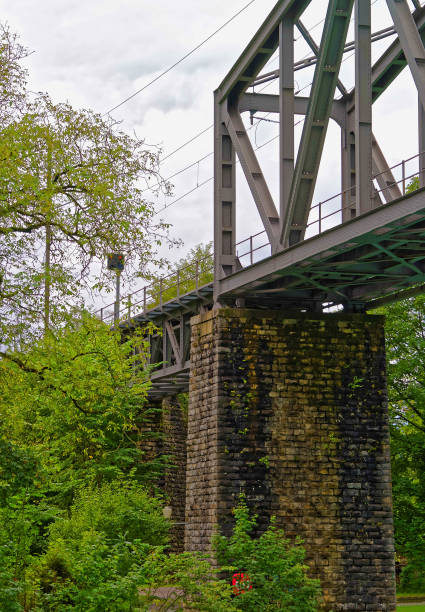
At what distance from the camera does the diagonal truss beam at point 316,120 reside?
72.9 feet

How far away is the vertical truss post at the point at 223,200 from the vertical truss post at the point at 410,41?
9.71 m

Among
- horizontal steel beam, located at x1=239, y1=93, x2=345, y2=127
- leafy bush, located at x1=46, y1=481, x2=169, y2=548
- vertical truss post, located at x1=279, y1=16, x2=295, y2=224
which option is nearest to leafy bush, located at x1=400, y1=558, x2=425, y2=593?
leafy bush, located at x1=46, y1=481, x2=169, y2=548

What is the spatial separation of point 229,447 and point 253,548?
10.4ft

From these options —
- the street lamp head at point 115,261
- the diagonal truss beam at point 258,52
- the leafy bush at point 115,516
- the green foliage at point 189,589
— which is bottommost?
the green foliage at point 189,589

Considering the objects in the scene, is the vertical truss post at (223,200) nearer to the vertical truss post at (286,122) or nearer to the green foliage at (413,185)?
the vertical truss post at (286,122)

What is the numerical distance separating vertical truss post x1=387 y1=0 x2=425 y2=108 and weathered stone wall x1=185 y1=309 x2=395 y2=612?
9.40 meters

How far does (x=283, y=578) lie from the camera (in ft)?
75.4

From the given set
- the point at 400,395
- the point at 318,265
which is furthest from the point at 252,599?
the point at 400,395

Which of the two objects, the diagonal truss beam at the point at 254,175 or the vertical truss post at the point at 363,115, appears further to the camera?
the diagonal truss beam at the point at 254,175

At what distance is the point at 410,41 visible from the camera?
19406 mm

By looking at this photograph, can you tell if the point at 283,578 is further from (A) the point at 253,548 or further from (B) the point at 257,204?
(B) the point at 257,204

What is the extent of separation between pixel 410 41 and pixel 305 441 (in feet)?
36.4

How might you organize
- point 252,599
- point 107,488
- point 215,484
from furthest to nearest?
point 107,488 < point 215,484 < point 252,599

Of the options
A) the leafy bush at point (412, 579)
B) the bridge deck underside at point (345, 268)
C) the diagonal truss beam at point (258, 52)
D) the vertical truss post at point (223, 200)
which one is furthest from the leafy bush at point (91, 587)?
the leafy bush at point (412, 579)
